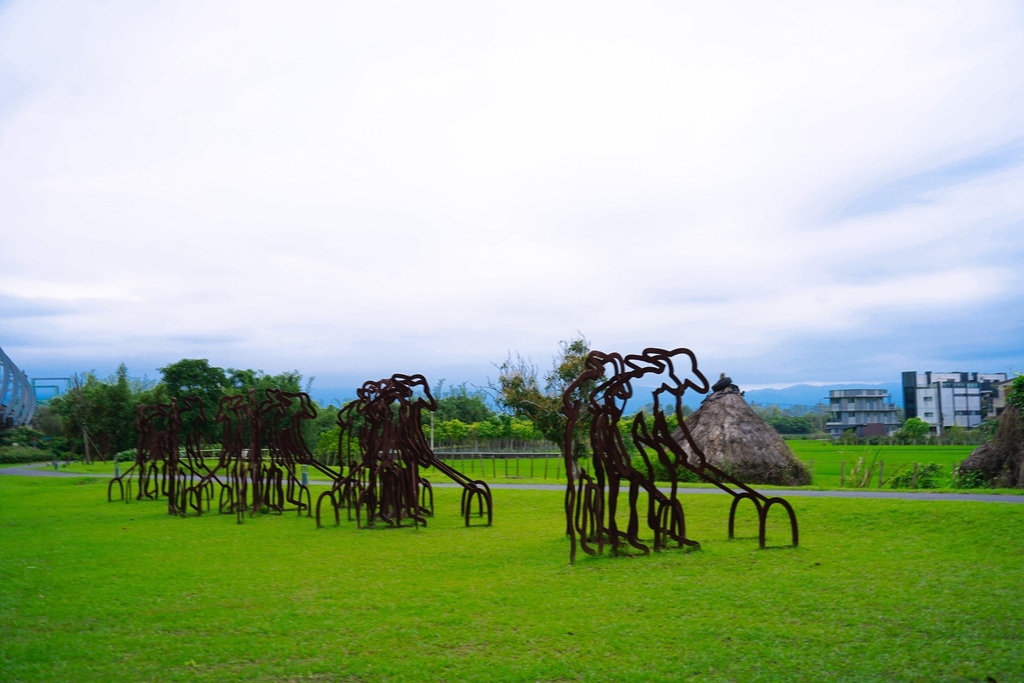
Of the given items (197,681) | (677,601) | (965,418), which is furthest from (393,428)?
(965,418)

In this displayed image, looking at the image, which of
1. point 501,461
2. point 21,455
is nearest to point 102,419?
point 21,455

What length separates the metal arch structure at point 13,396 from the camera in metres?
47.2

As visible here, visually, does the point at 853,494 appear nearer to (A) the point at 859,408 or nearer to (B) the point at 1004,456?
(B) the point at 1004,456

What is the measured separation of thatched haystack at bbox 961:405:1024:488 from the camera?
651 inches

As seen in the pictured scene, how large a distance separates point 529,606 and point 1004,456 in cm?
1358

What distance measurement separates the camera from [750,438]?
66.1 feet

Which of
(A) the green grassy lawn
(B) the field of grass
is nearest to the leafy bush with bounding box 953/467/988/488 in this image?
(B) the field of grass

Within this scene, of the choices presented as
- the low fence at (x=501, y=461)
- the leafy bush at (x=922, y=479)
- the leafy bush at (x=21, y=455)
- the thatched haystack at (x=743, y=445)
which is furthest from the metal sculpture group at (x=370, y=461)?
the leafy bush at (x=21, y=455)

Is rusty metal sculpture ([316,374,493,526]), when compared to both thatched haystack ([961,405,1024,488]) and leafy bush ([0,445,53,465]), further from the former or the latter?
leafy bush ([0,445,53,465])

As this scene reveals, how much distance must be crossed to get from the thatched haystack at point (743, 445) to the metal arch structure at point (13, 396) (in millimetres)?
41782

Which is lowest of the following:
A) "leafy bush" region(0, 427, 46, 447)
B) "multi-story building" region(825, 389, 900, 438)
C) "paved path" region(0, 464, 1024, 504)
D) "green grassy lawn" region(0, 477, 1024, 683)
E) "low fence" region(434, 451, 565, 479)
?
"low fence" region(434, 451, 565, 479)

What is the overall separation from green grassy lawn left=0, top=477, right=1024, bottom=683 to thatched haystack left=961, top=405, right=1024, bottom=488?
5216 millimetres

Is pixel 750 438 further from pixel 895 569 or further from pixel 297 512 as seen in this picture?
pixel 895 569

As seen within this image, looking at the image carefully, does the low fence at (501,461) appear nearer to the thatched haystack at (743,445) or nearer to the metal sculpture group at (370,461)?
the thatched haystack at (743,445)
